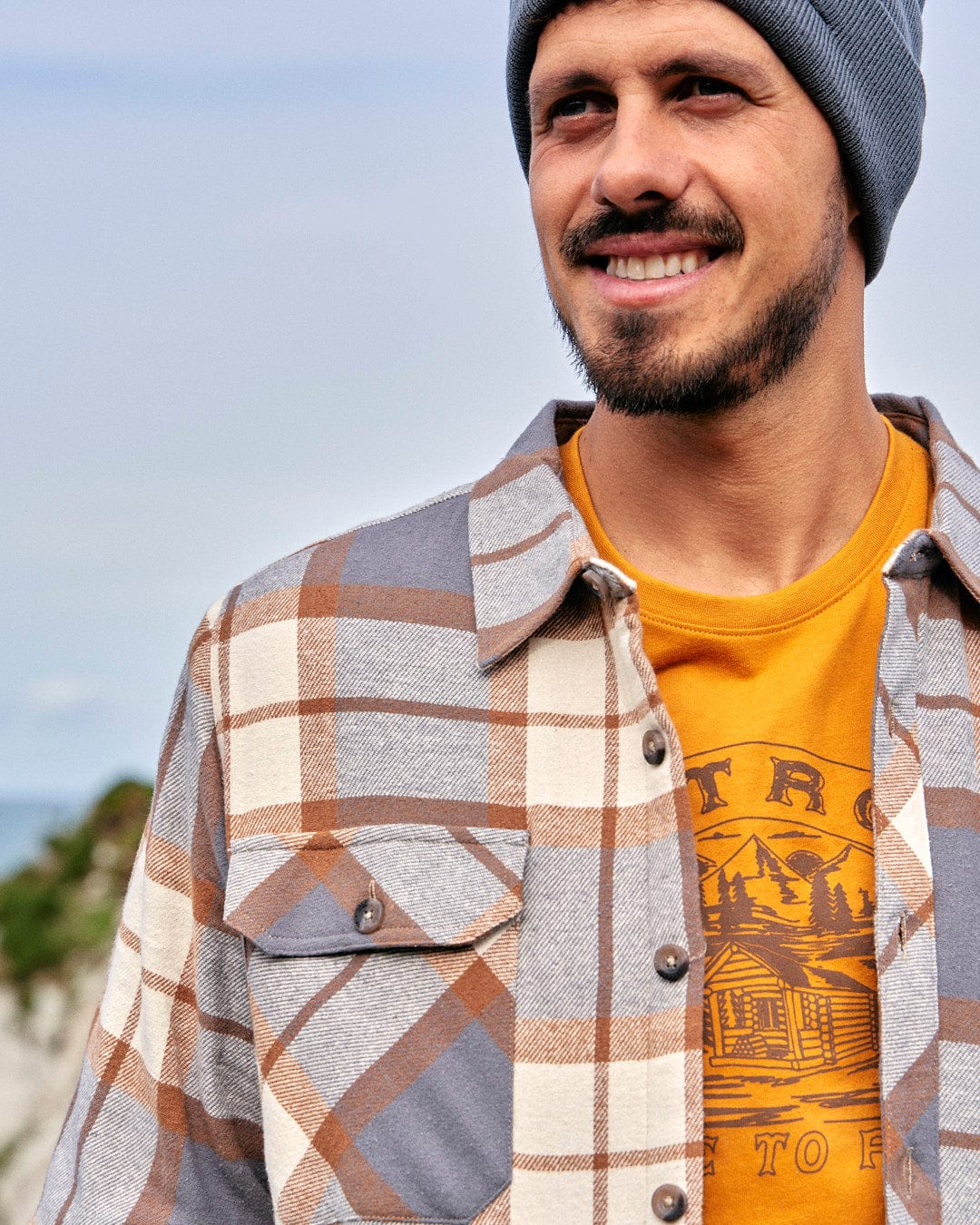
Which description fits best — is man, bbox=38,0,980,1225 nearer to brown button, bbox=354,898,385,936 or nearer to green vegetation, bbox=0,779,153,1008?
brown button, bbox=354,898,385,936

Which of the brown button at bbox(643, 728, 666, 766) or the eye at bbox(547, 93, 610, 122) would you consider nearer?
the brown button at bbox(643, 728, 666, 766)

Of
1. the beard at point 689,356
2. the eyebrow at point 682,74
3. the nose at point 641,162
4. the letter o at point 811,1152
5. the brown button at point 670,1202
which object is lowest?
the brown button at point 670,1202

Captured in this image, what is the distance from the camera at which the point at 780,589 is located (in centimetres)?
242

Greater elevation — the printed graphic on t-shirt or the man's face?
the man's face


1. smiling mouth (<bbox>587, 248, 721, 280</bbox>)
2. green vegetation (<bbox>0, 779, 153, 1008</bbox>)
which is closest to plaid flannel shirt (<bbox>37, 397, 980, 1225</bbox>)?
smiling mouth (<bbox>587, 248, 721, 280</bbox>)

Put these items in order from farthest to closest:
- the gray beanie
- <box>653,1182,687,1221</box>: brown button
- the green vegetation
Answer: the green vegetation, the gray beanie, <box>653,1182,687,1221</box>: brown button

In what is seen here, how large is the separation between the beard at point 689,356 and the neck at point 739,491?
6 cm

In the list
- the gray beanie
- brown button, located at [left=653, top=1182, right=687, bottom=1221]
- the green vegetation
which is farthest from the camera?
the green vegetation

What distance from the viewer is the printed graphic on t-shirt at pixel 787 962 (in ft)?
6.86

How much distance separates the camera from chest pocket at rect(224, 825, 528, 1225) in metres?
2.18

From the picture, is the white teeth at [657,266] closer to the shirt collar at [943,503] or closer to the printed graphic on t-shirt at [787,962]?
the shirt collar at [943,503]

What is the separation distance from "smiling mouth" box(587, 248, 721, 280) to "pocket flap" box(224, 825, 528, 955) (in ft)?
2.82

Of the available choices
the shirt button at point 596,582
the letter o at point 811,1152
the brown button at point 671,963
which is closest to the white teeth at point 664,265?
the shirt button at point 596,582

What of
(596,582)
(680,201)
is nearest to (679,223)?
(680,201)
